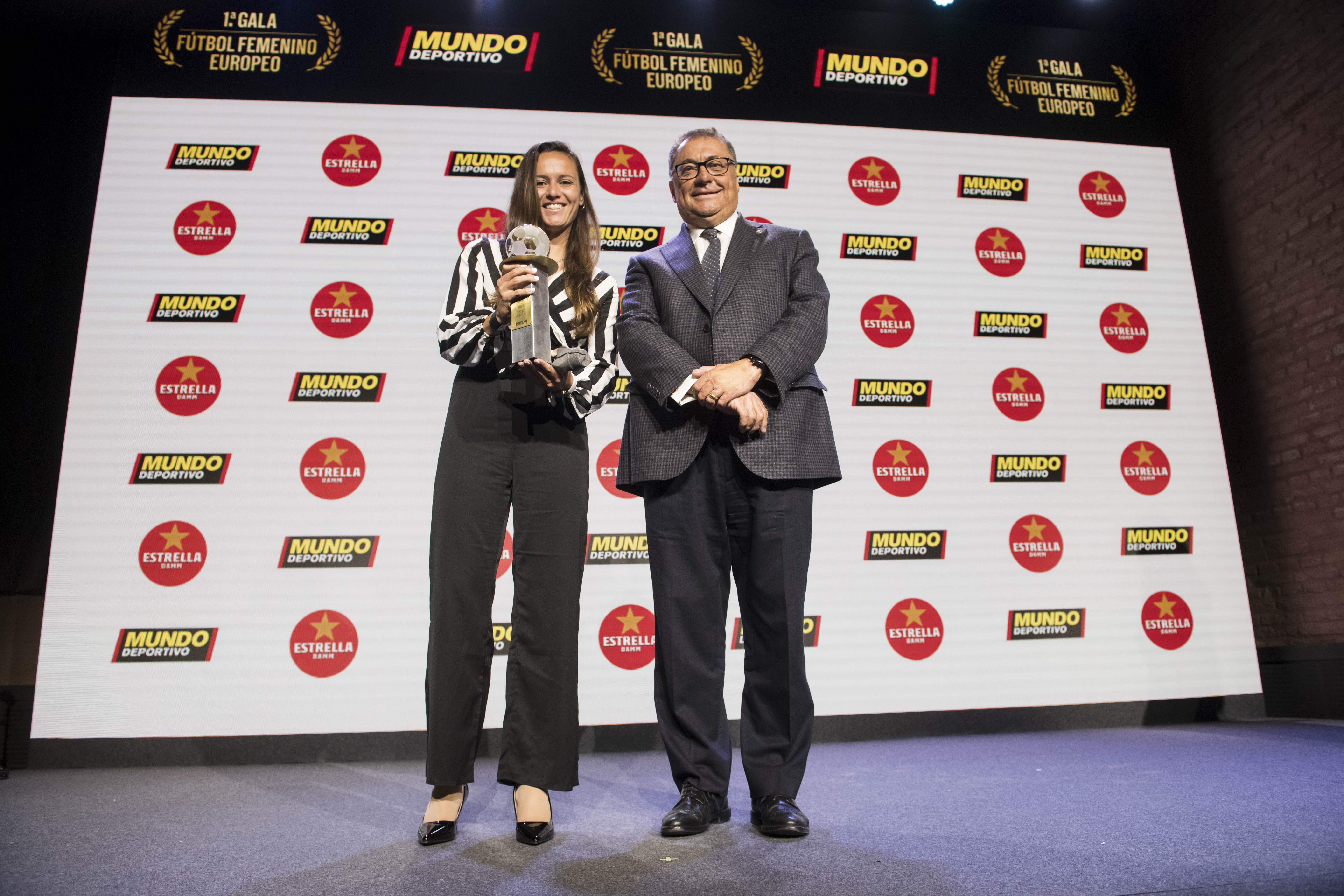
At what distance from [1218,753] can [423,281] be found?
3.38m

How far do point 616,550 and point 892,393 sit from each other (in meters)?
1.37

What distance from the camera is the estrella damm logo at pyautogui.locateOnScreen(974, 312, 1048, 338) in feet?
11.5

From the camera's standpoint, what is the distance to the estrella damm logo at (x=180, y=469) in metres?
3.01

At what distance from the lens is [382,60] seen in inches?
138

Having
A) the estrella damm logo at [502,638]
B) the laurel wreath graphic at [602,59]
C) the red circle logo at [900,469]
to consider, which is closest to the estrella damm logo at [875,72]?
the laurel wreath graphic at [602,59]

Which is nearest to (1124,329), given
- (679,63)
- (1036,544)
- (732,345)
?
(1036,544)

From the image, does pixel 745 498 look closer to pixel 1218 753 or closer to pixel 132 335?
pixel 1218 753

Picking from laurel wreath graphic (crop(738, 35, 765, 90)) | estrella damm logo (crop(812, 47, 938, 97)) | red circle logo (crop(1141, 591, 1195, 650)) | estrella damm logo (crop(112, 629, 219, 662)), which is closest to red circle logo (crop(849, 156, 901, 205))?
estrella damm logo (crop(812, 47, 938, 97))

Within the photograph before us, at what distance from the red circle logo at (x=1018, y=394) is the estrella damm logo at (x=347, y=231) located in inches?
108

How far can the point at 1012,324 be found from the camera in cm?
352

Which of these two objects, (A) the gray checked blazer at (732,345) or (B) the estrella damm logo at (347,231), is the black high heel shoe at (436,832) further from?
(B) the estrella damm logo at (347,231)

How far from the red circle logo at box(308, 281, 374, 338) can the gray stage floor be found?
1696 mm

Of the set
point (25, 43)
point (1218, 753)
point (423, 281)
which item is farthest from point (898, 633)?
point (25, 43)

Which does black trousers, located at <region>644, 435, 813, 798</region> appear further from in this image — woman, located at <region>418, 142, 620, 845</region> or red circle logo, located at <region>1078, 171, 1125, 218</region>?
red circle logo, located at <region>1078, 171, 1125, 218</region>
